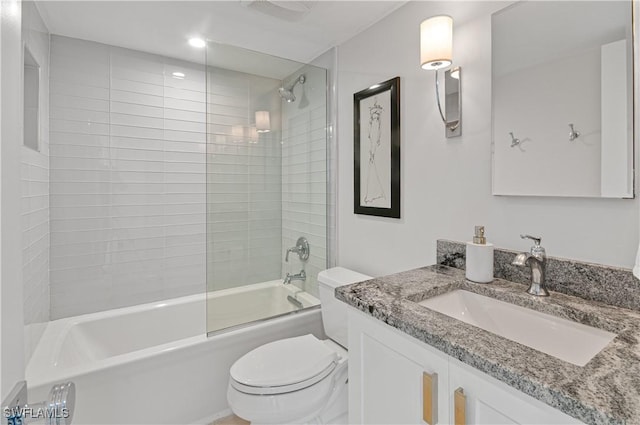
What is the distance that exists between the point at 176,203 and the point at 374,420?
217 centimetres

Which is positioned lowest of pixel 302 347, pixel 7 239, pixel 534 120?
pixel 302 347

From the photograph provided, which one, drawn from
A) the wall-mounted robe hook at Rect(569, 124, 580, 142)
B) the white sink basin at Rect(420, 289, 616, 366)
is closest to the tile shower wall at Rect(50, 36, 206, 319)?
the white sink basin at Rect(420, 289, 616, 366)

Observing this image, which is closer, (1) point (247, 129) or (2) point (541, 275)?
(2) point (541, 275)

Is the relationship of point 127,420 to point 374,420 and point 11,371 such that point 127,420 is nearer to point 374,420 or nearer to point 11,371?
point 374,420

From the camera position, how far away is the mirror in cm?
102

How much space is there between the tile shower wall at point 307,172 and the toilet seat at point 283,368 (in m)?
0.76

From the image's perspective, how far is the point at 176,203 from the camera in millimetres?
2582

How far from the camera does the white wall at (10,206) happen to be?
1.49 ft

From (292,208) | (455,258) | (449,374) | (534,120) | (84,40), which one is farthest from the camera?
(292,208)

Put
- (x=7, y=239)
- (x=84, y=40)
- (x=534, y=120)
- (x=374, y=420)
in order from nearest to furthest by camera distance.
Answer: (x=7, y=239) → (x=374, y=420) → (x=534, y=120) → (x=84, y=40)

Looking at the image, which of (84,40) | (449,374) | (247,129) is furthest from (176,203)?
(449,374)

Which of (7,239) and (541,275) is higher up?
(7,239)

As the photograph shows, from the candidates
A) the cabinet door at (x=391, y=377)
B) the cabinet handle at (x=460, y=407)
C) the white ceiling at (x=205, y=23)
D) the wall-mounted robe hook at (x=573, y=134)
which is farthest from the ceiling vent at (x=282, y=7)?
the cabinet handle at (x=460, y=407)

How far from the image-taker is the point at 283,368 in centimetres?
148
